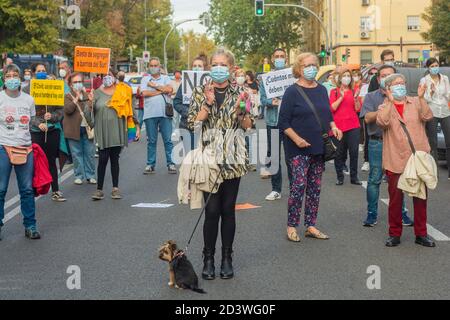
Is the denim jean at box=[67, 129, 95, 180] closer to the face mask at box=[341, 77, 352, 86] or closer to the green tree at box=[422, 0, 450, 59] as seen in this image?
the face mask at box=[341, 77, 352, 86]

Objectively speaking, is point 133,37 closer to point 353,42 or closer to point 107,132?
point 353,42

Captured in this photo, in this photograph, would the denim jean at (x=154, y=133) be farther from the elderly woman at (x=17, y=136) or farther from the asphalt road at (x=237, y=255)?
the elderly woman at (x=17, y=136)

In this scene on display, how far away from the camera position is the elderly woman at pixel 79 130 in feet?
42.1

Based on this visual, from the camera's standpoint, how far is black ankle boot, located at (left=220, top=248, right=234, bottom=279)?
6730 millimetres

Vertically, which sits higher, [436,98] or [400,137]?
[436,98]

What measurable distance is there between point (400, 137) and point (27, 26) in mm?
39533

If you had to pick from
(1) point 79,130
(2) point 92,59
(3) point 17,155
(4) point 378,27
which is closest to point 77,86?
(1) point 79,130

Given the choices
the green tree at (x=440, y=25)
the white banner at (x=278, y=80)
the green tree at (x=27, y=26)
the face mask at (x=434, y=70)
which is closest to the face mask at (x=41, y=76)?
the white banner at (x=278, y=80)

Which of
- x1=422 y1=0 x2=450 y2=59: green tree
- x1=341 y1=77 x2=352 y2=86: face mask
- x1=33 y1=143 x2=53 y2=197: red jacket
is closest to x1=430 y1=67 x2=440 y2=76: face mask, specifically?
x1=341 y1=77 x2=352 y2=86: face mask

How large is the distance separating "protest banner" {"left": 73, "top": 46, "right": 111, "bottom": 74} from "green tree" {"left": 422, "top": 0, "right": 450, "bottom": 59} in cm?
4191

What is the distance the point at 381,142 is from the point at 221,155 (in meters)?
2.99

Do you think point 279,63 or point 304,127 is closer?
point 304,127

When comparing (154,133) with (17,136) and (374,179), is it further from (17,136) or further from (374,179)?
(374,179)

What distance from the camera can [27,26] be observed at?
44875 millimetres
